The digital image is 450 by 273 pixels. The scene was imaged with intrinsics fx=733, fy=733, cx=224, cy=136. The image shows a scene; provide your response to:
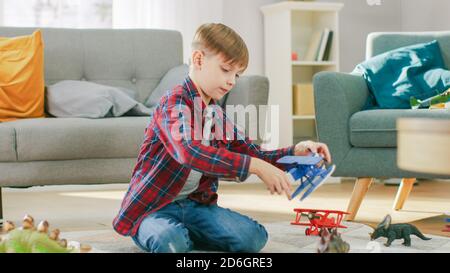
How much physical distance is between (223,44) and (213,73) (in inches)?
3.0

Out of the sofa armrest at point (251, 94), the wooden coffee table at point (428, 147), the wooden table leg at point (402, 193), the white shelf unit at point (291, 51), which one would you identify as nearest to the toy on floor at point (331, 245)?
the wooden coffee table at point (428, 147)

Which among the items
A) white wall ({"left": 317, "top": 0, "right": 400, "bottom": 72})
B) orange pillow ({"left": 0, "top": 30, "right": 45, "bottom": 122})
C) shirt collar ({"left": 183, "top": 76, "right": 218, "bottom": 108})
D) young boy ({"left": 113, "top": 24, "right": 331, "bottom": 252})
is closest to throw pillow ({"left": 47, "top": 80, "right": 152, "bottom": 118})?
orange pillow ({"left": 0, "top": 30, "right": 45, "bottom": 122})

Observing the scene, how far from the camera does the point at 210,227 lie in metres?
1.96

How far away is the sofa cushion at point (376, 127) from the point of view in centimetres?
264

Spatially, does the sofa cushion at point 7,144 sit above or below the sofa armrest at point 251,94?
below

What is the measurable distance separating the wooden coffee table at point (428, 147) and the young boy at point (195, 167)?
58 cm

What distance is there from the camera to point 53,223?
2.72m

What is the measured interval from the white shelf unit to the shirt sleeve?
263cm

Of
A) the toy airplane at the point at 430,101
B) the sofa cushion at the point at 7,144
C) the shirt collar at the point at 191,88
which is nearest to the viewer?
the shirt collar at the point at 191,88

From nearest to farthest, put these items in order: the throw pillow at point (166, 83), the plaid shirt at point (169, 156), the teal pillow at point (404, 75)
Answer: the plaid shirt at point (169, 156)
the teal pillow at point (404, 75)
the throw pillow at point (166, 83)

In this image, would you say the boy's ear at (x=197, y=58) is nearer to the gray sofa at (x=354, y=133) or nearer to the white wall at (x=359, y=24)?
the gray sofa at (x=354, y=133)

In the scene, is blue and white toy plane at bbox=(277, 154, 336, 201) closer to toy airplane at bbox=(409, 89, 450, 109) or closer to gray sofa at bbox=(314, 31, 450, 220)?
gray sofa at bbox=(314, 31, 450, 220)
